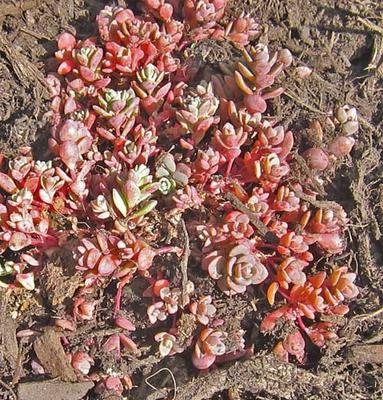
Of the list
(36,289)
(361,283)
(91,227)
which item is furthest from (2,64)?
(361,283)

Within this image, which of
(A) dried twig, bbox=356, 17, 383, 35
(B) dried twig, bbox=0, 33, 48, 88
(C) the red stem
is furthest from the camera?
(A) dried twig, bbox=356, 17, 383, 35

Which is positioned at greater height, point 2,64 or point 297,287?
point 2,64

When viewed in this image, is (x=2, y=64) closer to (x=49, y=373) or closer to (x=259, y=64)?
(x=259, y=64)

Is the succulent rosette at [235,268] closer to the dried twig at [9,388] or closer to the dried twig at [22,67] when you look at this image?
the dried twig at [9,388]

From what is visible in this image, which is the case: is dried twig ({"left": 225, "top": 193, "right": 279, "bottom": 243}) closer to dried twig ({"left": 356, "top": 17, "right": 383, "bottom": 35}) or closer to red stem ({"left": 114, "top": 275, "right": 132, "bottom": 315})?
red stem ({"left": 114, "top": 275, "right": 132, "bottom": 315})

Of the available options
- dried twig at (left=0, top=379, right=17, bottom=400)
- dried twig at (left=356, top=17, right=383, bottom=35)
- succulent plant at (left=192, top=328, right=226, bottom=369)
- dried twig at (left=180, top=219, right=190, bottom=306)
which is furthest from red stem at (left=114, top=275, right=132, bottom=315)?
dried twig at (left=356, top=17, right=383, bottom=35)

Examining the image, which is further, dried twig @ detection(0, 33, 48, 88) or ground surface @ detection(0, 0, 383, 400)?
dried twig @ detection(0, 33, 48, 88)
